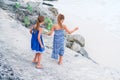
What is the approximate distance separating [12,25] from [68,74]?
3.70 meters

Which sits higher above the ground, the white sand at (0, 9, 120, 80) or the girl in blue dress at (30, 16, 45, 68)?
the girl in blue dress at (30, 16, 45, 68)

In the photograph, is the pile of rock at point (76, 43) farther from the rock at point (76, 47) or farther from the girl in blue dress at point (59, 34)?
the girl in blue dress at point (59, 34)

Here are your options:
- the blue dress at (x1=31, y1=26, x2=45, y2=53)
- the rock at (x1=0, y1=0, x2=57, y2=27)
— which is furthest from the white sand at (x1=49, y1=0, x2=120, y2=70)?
the blue dress at (x1=31, y1=26, x2=45, y2=53)

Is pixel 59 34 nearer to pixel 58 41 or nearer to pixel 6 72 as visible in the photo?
pixel 58 41

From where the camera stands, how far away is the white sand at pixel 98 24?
41.7 feet

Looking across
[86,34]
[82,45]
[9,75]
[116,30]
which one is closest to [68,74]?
[9,75]

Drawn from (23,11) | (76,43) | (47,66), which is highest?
Answer: (47,66)

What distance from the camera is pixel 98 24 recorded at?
17.1 metres

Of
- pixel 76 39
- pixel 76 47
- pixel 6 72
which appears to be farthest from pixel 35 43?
pixel 76 39

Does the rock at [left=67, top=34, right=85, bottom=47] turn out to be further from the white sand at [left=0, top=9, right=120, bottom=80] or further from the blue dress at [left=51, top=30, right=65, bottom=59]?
the blue dress at [left=51, top=30, right=65, bottom=59]

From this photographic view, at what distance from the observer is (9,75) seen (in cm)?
699

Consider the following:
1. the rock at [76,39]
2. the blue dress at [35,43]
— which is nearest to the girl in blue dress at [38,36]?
the blue dress at [35,43]

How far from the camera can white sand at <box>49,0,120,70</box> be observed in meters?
12.7

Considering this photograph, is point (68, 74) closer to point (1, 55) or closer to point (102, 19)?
point (1, 55)
